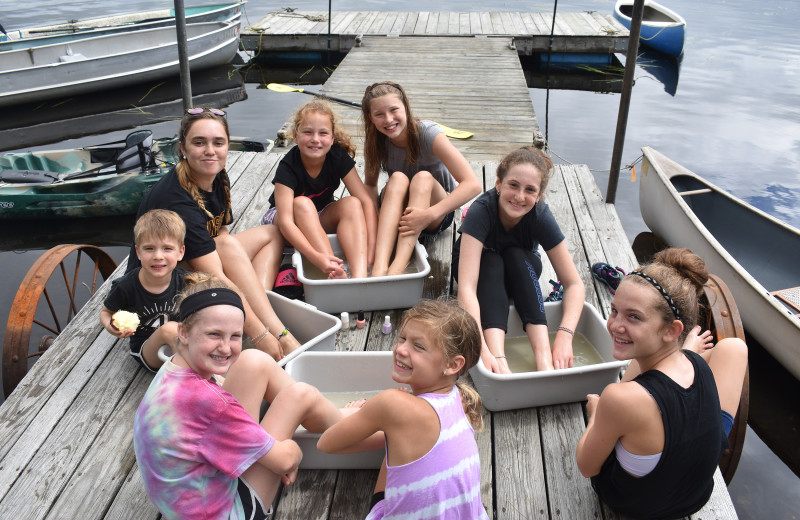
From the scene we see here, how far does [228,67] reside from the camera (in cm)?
1058

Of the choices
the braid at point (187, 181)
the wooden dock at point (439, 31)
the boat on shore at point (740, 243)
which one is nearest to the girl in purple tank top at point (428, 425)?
the braid at point (187, 181)

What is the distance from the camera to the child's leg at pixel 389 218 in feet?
9.86

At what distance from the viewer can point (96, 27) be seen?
33.4 feet

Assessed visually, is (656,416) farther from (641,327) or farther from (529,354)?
(529,354)

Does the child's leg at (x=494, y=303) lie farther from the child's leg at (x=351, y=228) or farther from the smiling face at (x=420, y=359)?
the smiling face at (x=420, y=359)

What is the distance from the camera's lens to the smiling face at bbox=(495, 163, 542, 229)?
257 cm

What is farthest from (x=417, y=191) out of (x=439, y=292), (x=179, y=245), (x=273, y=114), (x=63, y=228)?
(x=273, y=114)

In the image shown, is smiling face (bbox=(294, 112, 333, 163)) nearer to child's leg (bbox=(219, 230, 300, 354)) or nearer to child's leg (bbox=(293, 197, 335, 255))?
child's leg (bbox=(293, 197, 335, 255))

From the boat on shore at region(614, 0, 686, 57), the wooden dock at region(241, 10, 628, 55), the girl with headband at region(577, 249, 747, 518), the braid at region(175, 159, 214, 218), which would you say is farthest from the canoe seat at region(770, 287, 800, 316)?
the boat on shore at region(614, 0, 686, 57)

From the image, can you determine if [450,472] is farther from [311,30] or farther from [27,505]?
[311,30]

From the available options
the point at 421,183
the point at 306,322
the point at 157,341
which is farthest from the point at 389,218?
the point at 157,341

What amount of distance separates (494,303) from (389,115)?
1.14 m

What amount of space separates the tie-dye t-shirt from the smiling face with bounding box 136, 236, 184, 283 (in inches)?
29.9

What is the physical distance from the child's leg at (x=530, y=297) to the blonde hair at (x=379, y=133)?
→ 0.89 metres
